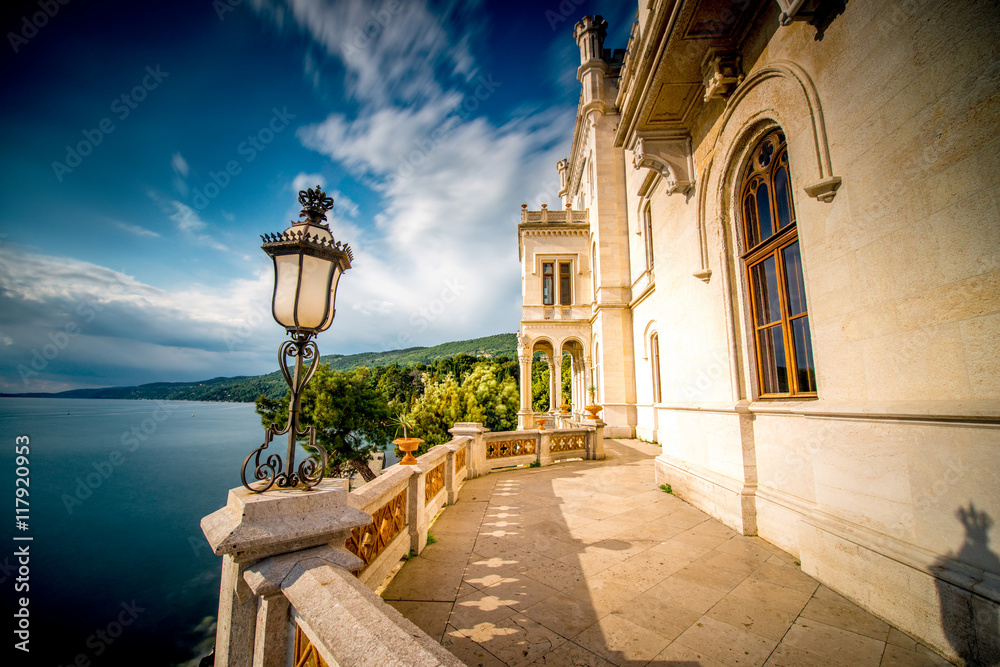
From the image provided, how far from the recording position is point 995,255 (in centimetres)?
231

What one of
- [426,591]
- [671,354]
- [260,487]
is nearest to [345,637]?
[260,487]

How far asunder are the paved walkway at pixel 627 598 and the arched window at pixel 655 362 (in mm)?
9198

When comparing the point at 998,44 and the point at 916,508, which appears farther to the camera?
the point at 916,508

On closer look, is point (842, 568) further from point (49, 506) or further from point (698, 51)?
point (49, 506)

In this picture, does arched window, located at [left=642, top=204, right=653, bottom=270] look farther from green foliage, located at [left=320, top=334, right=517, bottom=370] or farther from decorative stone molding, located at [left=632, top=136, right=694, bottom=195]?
green foliage, located at [left=320, top=334, right=517, bottom=370]

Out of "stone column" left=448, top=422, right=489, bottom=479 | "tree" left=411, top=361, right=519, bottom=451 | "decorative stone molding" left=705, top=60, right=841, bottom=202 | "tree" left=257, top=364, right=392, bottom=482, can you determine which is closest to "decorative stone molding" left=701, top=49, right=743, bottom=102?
"decorative stone molding" left=705, top=60, right=841, bottom=202

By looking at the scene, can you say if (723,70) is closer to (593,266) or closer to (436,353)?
(593,266)

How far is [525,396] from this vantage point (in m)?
20.4

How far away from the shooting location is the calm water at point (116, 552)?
16.2 m

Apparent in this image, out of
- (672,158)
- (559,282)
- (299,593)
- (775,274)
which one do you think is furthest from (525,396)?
(299,593)

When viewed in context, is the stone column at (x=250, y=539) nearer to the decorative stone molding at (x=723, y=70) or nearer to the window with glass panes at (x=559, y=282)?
the decorative stone molding at (x=723, y=70)

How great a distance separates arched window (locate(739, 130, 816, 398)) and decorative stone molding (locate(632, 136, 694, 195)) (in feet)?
3.94

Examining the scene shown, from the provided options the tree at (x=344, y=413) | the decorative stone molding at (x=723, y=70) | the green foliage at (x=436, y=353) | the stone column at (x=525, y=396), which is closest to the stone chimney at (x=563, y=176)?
the stone column at (x=525, y=396)

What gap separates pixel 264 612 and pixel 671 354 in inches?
277
